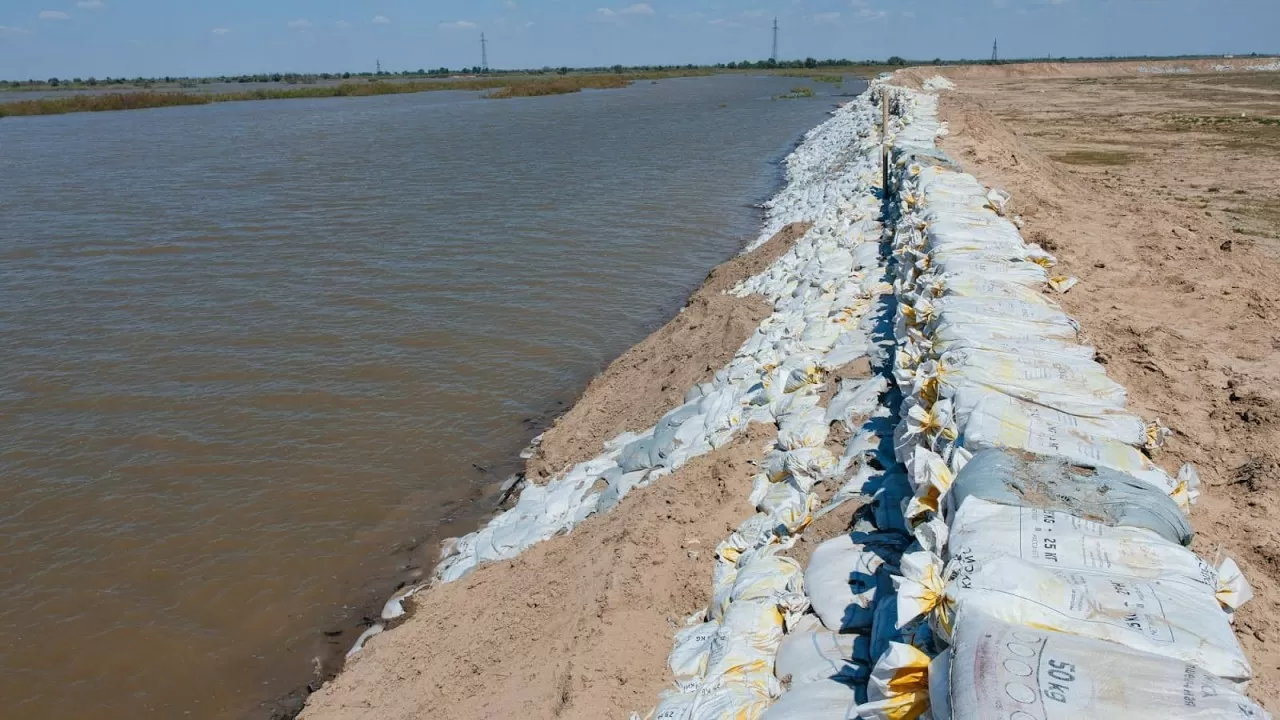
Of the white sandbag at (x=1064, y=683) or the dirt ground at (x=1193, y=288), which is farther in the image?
the dirt ground at (x=1193, y=288)

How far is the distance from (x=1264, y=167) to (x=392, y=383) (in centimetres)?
1496

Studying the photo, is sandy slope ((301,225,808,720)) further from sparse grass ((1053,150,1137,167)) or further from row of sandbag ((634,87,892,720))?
sparse grass ((1053,150,1137,167))

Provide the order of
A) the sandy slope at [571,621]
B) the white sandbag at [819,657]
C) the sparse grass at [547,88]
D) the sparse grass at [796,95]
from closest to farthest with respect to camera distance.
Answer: the white sandbag at [819,657]
the sandy slope at [571,621]
the sparse grass at [796,95]
the sparse grass at [547,88]

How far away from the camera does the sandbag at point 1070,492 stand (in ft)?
9.65

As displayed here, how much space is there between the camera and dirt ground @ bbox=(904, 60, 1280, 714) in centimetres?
383

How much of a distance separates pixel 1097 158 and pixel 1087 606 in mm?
16155

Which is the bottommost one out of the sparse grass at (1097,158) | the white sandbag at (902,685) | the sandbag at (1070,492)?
the white sandbag at (902,685)

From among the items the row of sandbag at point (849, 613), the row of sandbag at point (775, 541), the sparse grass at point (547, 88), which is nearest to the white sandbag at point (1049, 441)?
the row of sandbag at point (849, 613)

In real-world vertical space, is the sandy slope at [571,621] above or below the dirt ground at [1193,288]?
below

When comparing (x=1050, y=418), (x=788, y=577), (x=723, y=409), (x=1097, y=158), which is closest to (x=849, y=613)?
(x=788, y=577)

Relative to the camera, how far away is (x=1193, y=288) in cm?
685

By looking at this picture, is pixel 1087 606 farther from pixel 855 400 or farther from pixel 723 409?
pixel 723 409

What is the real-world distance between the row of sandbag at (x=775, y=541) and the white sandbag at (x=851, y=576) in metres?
0.10

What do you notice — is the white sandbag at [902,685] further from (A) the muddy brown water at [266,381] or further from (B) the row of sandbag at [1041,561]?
(A) the muddy brown water at [266,381]
